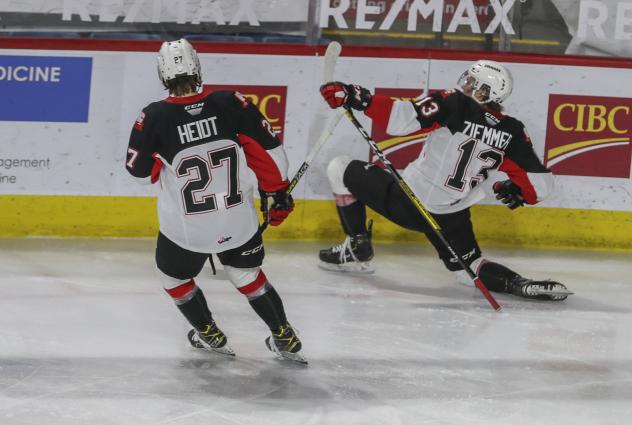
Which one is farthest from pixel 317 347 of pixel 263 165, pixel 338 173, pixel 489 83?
pixel 489 83

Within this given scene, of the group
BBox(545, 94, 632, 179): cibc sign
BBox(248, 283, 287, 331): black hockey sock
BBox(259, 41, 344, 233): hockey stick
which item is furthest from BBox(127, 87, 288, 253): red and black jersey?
BBox(545, 94, 632, 179): cibc sign

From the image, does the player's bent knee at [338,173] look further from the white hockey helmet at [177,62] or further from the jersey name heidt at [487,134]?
the white hockey helmet at [177,62]

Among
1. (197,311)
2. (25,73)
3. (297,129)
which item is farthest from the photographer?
(297,129)

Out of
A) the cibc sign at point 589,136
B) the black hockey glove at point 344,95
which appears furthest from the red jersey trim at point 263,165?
the cibc sign at point 589,136

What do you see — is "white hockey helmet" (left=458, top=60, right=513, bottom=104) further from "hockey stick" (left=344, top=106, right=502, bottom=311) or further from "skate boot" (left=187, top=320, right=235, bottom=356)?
"skate boot" (left=187, top=320, right=235, bottom=356)

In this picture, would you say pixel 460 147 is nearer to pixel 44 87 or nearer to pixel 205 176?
pixel 205 176

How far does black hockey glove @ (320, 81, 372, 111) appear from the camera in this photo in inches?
176

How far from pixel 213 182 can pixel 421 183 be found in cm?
150

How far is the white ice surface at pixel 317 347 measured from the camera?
341cm

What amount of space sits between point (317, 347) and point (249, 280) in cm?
49

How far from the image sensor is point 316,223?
5496 mm

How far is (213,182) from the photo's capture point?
3467mm

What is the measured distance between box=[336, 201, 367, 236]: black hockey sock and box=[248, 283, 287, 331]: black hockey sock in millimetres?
1380

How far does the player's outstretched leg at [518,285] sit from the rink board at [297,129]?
80 cm
